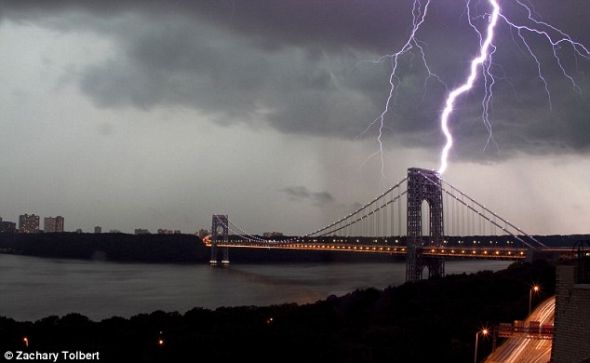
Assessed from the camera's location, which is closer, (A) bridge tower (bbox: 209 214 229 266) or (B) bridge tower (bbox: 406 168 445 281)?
(B) bridge tower (bbox: 406 168 445 281)

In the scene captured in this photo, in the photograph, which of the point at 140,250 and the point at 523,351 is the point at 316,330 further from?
the point at 140,250

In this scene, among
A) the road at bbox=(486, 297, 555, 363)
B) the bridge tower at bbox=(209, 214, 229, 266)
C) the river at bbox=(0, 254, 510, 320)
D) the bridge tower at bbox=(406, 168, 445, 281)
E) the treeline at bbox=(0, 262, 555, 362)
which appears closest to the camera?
the road at bbox=(486, 297, 555, 363)

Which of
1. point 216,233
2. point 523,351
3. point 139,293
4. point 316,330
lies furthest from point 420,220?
point 216,233

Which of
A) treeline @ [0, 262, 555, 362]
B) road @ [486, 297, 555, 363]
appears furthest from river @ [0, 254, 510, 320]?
road @ [486, 297, 555, 363]

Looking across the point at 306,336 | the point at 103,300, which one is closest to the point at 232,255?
the point at 103,300

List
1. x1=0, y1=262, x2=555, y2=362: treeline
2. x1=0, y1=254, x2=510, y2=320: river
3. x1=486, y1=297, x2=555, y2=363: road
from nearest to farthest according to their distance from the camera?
x1=486, y1=297, x2=555, y2=363: road, x1=0, y1=262, x2=555, y2=362: treeline, x1=0, y1=254, x2=510, y2=320: river

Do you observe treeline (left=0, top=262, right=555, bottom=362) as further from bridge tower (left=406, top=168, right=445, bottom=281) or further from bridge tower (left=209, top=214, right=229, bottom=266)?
bridge tower (left=209, top=214, right=229, bottom=266)

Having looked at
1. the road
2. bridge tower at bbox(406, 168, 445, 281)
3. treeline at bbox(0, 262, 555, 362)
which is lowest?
treeline at bbox(0, 262, 555, 362)
